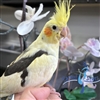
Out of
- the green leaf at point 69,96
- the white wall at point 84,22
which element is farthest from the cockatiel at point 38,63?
the white wall at point 84,22

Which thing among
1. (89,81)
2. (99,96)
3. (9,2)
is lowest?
(99,96)

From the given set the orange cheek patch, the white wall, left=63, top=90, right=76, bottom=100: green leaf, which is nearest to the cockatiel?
the orange cheek patch

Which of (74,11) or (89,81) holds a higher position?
(74,11)

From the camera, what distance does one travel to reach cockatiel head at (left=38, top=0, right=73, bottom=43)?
33 centimetres

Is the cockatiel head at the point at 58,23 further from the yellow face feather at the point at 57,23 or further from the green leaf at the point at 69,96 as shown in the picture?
the green leaf at the point at 69,96

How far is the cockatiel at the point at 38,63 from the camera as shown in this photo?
309 mm

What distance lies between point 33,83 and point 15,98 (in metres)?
0.05

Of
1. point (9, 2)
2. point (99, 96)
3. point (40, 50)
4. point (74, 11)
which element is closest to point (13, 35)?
point (9, 2)

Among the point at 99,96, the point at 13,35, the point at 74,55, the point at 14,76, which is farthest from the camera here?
the point at 13,35

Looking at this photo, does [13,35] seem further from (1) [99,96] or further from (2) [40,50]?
(2) [40,50]

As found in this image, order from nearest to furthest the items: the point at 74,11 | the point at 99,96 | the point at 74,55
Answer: the point at 74,55
the point at 99,96
the point at 74,11

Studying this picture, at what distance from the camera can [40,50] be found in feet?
1.13

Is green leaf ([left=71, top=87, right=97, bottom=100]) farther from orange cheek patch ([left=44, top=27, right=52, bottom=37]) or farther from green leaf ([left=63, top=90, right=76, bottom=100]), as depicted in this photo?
orange cheek patch ([left=44, top=27, right=52, bottom=37])

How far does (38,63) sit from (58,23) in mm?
90
